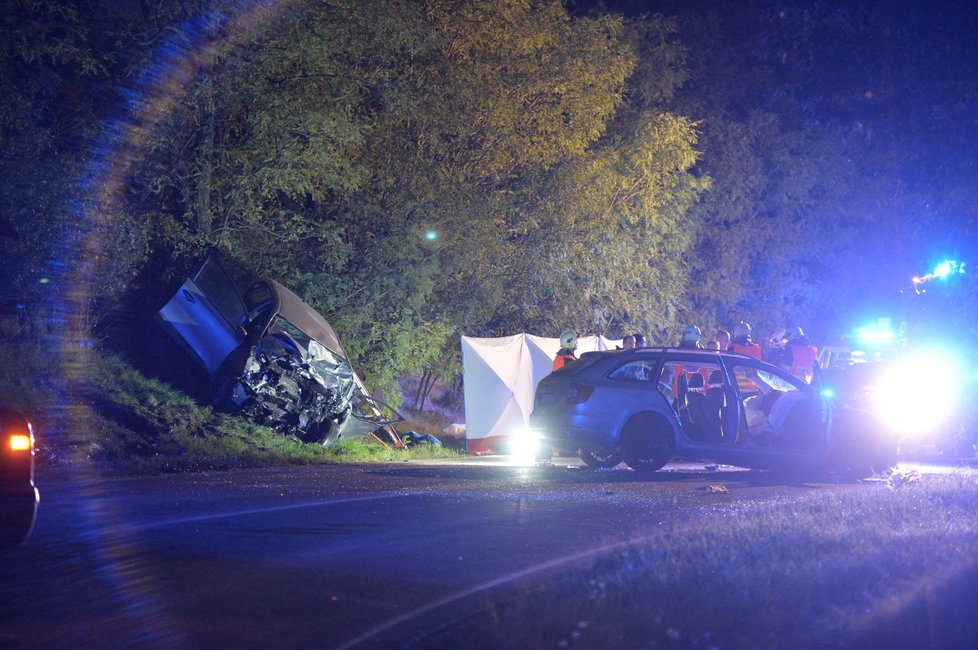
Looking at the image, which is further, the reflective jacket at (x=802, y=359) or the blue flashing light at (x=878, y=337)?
the blue flashing light at (x=878, y=337)

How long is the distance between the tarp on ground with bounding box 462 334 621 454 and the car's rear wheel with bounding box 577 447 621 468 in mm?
4119

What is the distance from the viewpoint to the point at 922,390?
20.7m

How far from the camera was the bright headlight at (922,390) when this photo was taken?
2038 centimetres

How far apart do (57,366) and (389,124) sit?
7.73 metres

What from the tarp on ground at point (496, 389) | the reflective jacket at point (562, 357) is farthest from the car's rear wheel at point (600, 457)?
the tarp on ground at point (496, 389)

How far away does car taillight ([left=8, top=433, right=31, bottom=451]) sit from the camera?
7.69 m

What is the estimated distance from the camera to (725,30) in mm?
36750

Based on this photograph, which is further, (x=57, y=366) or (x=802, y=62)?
(x=802, y=62)

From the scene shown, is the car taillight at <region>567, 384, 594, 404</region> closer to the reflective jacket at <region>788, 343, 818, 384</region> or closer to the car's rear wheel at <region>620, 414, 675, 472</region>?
the car's rear wheel at <region>620, 414, 675, 472</region>

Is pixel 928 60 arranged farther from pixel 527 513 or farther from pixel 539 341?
pixel 527 513

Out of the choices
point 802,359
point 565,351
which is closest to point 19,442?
point 565,351

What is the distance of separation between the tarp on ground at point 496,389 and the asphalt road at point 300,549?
5.73 metres

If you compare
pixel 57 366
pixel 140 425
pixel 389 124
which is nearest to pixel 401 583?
pixel 140 425

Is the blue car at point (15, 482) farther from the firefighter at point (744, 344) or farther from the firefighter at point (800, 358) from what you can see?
the firefighter at point (800, 358)
